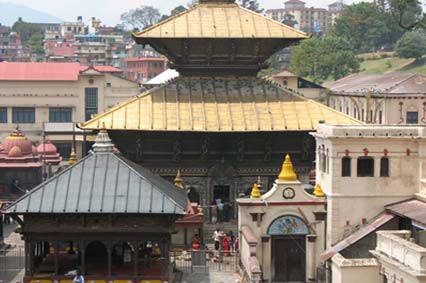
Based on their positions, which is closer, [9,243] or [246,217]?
[246,217]

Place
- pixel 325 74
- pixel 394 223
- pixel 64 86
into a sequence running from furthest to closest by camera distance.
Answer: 1. pixel 325 74
2. pixel 64 86
3. pixel 394 223

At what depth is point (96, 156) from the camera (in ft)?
103

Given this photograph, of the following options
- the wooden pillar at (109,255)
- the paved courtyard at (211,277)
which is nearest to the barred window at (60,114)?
the paved courtyard at (211,277)

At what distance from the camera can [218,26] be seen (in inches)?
1670

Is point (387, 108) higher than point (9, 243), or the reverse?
point (387, 108)

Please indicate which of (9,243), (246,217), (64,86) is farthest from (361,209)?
(64,86)

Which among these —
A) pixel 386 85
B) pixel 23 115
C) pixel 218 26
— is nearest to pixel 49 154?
pixel 23 115

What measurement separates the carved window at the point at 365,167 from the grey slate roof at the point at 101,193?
799 centimetres

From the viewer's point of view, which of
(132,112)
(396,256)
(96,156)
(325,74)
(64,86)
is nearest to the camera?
(396,256)

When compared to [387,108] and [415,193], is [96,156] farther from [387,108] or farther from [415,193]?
[387,108]

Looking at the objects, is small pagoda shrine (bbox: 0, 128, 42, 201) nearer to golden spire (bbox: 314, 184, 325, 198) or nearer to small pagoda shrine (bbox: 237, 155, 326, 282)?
small pagoda shrine (bbox: 237, 155, 326, 282)

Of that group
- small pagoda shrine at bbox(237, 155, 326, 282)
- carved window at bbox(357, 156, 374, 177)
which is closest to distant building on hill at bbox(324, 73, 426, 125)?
carved window at bbox(357, 156, 374, 177)

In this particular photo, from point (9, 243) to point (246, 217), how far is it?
39.8 ft

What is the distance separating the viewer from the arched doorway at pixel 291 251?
1393 inches
